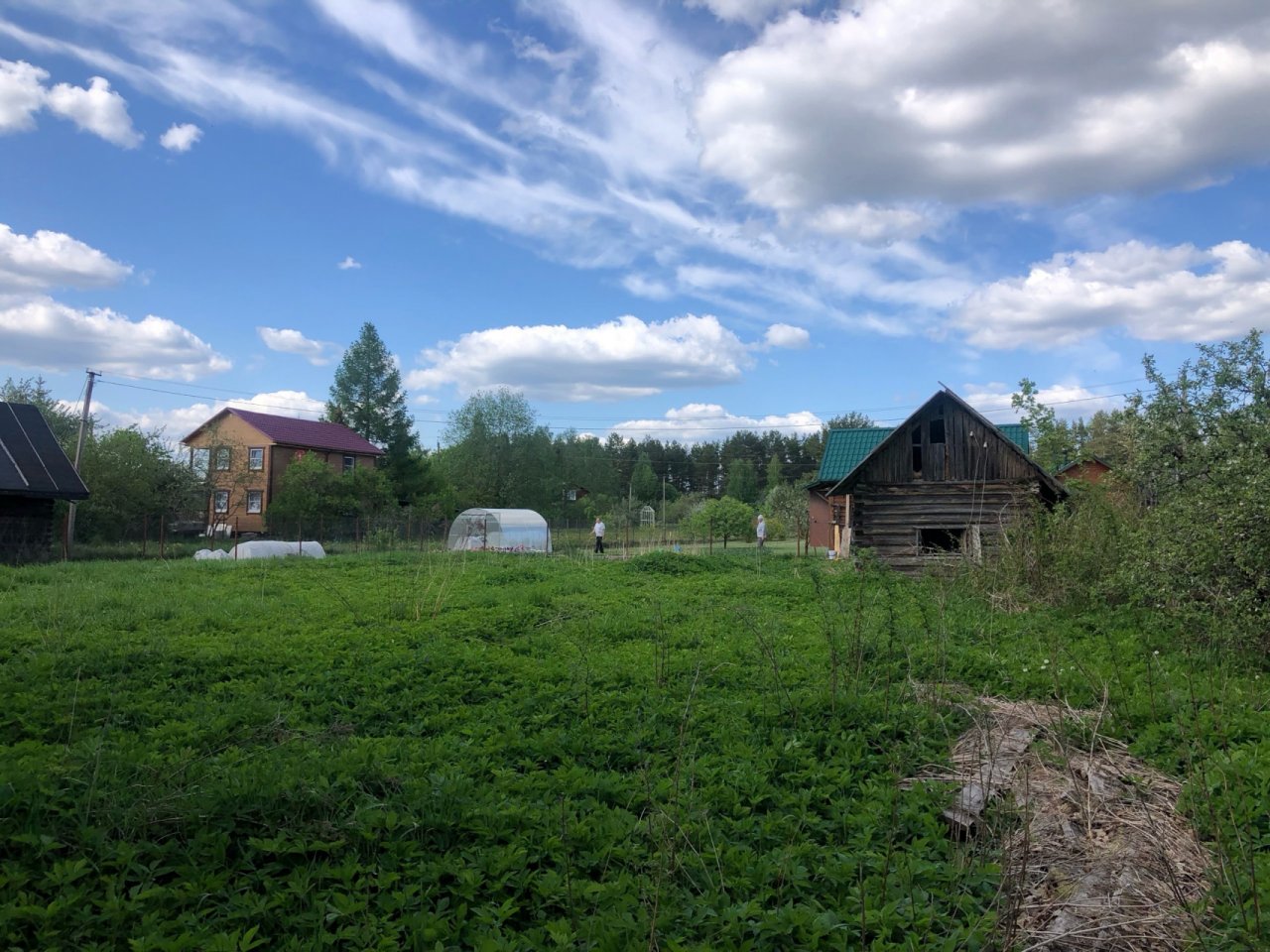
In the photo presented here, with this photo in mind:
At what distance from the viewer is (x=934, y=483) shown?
66.2 feet

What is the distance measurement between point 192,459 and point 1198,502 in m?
35.9

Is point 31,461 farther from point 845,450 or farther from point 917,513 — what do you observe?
point 845,450

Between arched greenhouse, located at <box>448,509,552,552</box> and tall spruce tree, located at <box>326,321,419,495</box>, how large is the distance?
1998cm

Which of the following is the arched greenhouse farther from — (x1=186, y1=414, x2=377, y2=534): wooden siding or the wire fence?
(x1=186, y1=414, x2=377, y2=534): wooden siding

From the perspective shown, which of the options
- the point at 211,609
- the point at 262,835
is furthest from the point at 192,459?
the point at 262,835

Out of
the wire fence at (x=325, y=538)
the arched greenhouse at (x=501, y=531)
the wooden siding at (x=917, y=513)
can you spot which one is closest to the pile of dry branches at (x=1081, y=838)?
the wooden siding at (x=917, y=513)

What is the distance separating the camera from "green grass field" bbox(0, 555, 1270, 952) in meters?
3.72

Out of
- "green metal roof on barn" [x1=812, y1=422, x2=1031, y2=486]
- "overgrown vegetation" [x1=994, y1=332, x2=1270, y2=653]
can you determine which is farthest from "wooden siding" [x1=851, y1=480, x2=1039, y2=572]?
"green metal roof on barn" [x1=812, y1=422, x2=1031, y2=486]

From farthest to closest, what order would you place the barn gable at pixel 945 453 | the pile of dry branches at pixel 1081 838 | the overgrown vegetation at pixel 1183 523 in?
the barn gable at pixel 945 453 → the overgrown vegetation at pixel 1183 523 → the pile of dry branches at pixel 1081 838

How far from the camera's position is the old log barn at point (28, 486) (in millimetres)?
20234

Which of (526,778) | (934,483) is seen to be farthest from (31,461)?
(934,483)

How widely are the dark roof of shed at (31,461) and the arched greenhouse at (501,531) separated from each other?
12.1 meters

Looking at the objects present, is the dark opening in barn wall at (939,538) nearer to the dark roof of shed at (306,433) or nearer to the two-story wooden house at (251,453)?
the two-story wooden house at (251,453)

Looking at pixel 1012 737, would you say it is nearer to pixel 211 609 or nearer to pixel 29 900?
pixel 29 900
